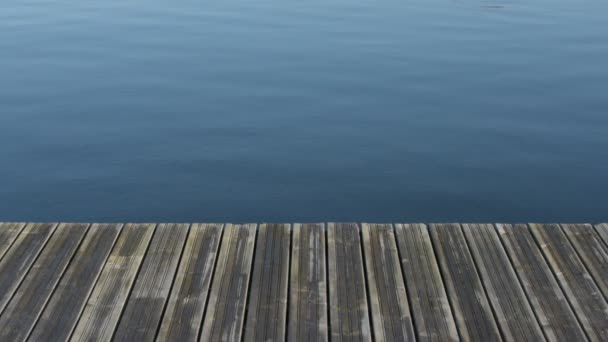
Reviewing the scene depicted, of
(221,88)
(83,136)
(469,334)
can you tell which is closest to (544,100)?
(221,88)

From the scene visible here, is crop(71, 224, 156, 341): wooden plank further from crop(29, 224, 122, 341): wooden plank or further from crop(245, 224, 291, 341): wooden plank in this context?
crop(245, 224, 291, 341): wooden plank

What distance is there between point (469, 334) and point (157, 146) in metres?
6.17

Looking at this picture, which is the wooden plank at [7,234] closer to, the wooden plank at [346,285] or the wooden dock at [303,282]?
the wooden dock at [303,282]

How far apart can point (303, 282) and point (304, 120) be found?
582cm

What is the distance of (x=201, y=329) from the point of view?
3541 mm

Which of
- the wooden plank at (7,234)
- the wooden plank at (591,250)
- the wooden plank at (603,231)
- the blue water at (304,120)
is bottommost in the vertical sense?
the blue water at (304,120)

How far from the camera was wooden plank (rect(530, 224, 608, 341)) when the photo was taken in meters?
3.60

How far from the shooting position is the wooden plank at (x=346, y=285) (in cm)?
355

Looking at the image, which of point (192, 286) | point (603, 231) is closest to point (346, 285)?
point (192, 286)

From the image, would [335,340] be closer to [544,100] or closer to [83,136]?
[83,136]

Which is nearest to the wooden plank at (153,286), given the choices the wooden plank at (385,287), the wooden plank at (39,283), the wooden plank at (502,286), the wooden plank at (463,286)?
the wooden plank at (39,283)

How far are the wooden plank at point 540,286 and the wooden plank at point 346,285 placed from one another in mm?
907

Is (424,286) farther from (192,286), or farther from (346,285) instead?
(192,286)

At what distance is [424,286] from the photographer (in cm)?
391
